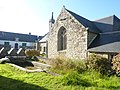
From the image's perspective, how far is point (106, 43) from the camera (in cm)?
1942

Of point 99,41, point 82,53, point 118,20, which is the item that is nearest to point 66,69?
point 82,53

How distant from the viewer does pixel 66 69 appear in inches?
623

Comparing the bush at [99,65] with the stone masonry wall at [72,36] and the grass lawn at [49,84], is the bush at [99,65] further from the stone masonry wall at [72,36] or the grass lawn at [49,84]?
the stone masonry wall at [72,36]

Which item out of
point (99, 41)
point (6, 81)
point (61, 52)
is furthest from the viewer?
point (61, 52)

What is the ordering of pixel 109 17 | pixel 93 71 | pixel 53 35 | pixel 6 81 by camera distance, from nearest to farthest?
pixel 6 81, pixel 93 71, pixel 53 35, pixel 109 17

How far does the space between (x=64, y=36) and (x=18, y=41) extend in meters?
36.4

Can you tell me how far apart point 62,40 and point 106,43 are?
764cm

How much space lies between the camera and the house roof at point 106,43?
17380mm

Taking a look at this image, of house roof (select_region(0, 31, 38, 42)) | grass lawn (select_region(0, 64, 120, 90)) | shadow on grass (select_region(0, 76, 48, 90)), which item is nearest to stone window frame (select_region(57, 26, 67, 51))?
grass lawn (select_region(0, 64, 120, 90))

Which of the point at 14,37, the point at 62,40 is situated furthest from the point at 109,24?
the point at 14,37

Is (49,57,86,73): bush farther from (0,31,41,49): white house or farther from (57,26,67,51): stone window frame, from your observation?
(0,31,41,49): white house

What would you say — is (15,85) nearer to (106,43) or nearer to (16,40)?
(106,43)

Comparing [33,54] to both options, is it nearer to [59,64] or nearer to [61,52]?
[61,52]

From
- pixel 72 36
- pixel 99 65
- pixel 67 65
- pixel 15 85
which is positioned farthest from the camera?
pixel 72 36
